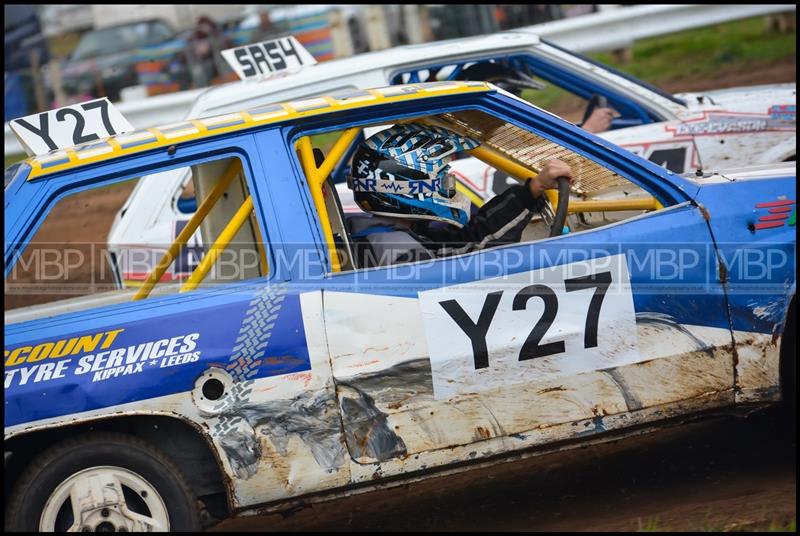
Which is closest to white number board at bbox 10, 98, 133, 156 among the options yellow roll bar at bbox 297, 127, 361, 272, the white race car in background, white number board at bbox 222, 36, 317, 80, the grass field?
yellow roll bar at bbox 297, 127, 361, 272

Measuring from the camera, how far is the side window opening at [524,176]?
4.53 m

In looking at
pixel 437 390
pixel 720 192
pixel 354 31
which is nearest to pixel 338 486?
pixel 437 390

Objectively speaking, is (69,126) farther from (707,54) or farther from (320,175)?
(707,54)

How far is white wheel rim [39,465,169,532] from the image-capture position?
13.2 ft

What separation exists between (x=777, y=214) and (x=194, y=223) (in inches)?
99.8

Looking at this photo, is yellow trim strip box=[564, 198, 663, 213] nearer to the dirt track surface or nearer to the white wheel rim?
the dirt track surface

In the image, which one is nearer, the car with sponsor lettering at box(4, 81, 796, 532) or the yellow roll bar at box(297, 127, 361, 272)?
the car with sponsor lettering at box(4, 81, 796, 532)

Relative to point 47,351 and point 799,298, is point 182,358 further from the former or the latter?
point 799,298

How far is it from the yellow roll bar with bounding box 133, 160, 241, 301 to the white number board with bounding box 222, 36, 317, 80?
283 cm

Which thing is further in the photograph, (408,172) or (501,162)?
(501,162)

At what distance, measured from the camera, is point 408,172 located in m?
4.53

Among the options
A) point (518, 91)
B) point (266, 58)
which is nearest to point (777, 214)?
point (518, 91)

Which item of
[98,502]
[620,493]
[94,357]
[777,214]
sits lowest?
[620,493]

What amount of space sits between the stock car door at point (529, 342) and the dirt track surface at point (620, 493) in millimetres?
457
